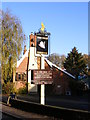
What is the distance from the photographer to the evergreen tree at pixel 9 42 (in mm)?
24578

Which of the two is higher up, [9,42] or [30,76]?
[9,42]

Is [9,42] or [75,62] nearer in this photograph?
[9,42]

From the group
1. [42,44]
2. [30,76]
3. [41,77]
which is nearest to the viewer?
[41,77]

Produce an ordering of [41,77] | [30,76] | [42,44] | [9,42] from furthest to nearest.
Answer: [30,76], [9,42], [42,44], [41,77]

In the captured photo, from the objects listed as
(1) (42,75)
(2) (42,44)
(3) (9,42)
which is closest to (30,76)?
(3) (9,42)

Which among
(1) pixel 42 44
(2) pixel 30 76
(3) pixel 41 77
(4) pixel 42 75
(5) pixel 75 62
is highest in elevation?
(5) pixel 75 62

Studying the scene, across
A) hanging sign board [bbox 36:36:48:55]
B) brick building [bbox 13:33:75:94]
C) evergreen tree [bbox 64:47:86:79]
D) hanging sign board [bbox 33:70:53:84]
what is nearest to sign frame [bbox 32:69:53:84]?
hanging sign board [bbox 33:70:53:84]

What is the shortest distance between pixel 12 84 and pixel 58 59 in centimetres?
4710

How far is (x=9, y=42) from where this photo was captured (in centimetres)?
2548

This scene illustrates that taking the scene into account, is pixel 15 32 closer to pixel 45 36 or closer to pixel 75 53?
pixel 45 36

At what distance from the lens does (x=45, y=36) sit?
17797mm

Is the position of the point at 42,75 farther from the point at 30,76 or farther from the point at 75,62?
the point at 75,62

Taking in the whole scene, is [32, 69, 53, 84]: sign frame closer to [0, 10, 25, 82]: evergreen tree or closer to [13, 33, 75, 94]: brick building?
[0, 10, 25, 82]: evergreen tree

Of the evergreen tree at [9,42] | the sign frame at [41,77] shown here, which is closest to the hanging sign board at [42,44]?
the sign frame at [41,77]
